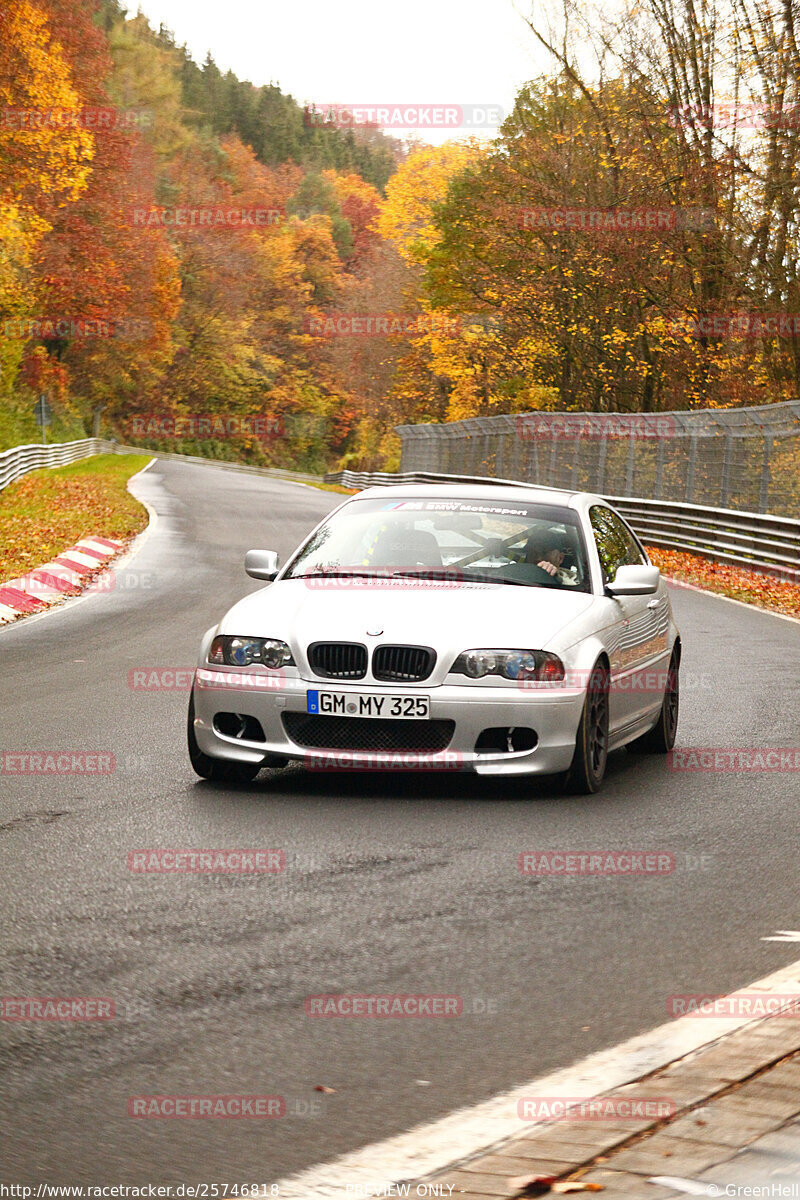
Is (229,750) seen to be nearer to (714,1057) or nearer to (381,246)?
(714,1057)

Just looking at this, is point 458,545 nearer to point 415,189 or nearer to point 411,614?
point 411,614

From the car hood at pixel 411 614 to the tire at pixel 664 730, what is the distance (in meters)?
1.23

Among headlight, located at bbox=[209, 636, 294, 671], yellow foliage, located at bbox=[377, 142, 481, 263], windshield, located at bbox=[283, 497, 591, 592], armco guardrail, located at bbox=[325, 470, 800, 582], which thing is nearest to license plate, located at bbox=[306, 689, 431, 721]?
headlight, located at bbox=[209, 636, 294, 671]

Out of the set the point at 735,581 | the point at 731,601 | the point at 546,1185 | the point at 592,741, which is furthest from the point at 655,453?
the point at 546,1185

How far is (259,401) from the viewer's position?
11119 centimetres

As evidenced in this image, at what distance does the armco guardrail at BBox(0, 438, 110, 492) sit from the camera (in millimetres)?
39188

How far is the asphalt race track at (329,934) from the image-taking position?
3766 millimetres

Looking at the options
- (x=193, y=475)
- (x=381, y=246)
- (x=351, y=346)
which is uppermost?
(x=381, y=246)

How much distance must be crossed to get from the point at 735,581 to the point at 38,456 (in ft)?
106

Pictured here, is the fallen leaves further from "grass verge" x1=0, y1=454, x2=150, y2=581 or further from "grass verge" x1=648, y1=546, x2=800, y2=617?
"grass verge" x1=0, y1=454, x2=150, y2=581

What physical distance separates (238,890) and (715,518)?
902 inches

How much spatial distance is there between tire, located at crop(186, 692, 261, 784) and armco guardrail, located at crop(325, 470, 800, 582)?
15.9 metres

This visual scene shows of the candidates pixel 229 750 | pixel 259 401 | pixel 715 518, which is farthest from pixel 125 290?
pixel 229 750

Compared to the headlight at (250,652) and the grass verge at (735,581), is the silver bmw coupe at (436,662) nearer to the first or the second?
the headlight at (250,652)
